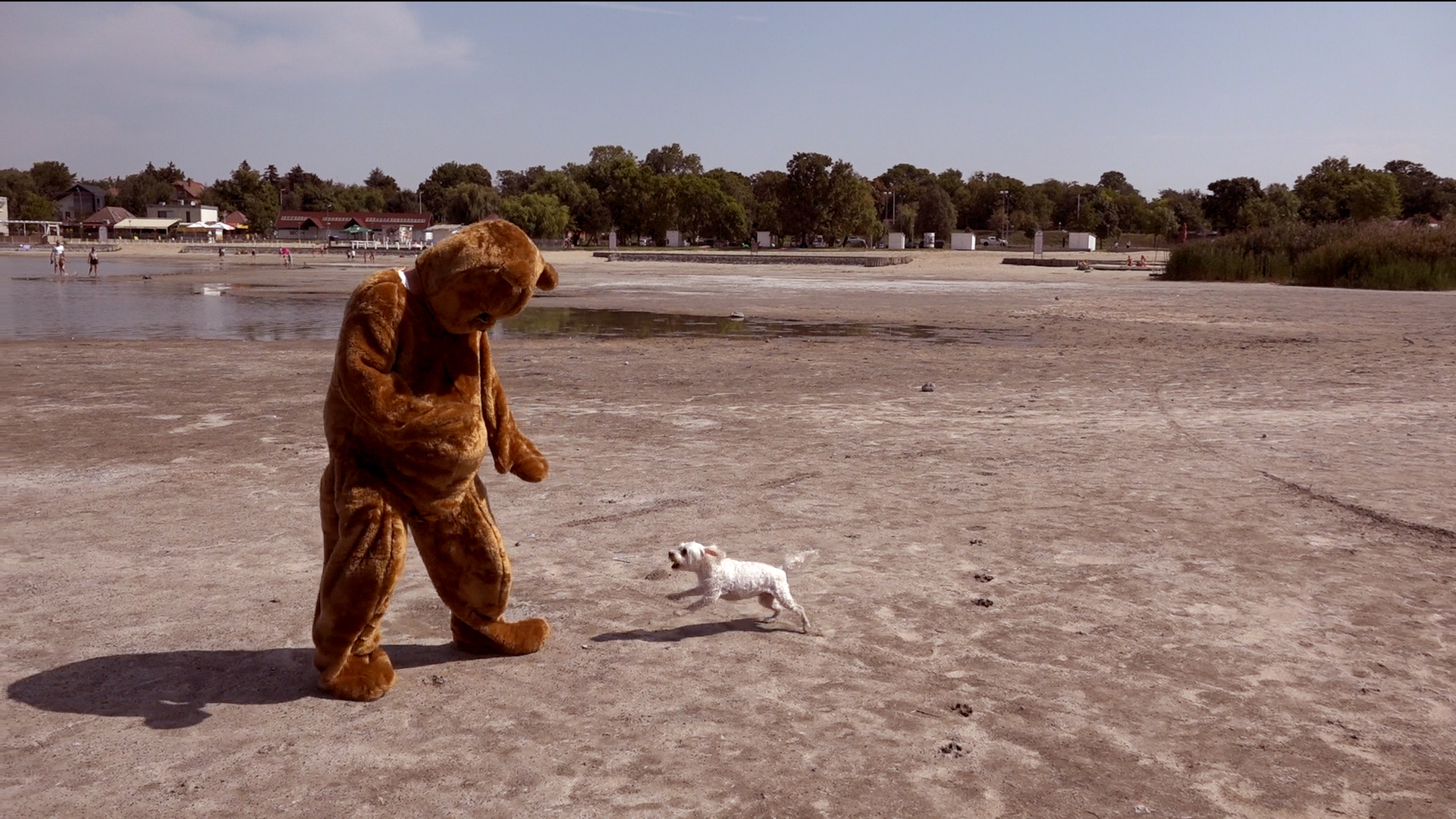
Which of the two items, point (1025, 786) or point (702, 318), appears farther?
point (702, 318)

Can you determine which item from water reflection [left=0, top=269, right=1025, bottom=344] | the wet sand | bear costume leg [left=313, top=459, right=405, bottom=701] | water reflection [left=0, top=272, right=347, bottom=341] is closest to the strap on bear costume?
bear costume leg [left=313, top=459, right=405, bottom=701]

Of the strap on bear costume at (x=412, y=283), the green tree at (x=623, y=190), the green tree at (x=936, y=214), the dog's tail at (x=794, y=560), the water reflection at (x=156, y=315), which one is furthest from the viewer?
the green tree at (x=936, y=214)

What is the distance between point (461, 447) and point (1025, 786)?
96.1 inches

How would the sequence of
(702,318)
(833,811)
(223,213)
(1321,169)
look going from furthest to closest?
(223,213)
(1321,169)
(702,318)
(833,811)

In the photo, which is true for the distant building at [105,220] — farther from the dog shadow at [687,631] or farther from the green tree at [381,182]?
the dog shadow at [687,631]

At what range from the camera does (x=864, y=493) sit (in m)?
8.41

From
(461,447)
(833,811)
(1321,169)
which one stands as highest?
(1321,169)

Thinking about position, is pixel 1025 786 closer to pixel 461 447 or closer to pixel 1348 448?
pixel 461 447

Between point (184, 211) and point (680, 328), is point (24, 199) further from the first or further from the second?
point (680, 328)

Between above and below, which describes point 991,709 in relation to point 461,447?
below

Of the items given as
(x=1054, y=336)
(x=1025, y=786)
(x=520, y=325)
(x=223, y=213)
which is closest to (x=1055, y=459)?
(x=1025, y=786)

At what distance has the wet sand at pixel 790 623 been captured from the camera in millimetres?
4102

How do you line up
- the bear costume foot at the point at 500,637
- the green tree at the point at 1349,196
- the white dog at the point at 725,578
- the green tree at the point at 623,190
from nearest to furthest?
the bear costume foot at the point at 500,637 < the white dog at the point at 725,578 < the green tree at the point at 1349,196 < the green tree at the point at 623,190

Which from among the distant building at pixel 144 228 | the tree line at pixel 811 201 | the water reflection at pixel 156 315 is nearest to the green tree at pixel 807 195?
the tree line at pixel 811 201
